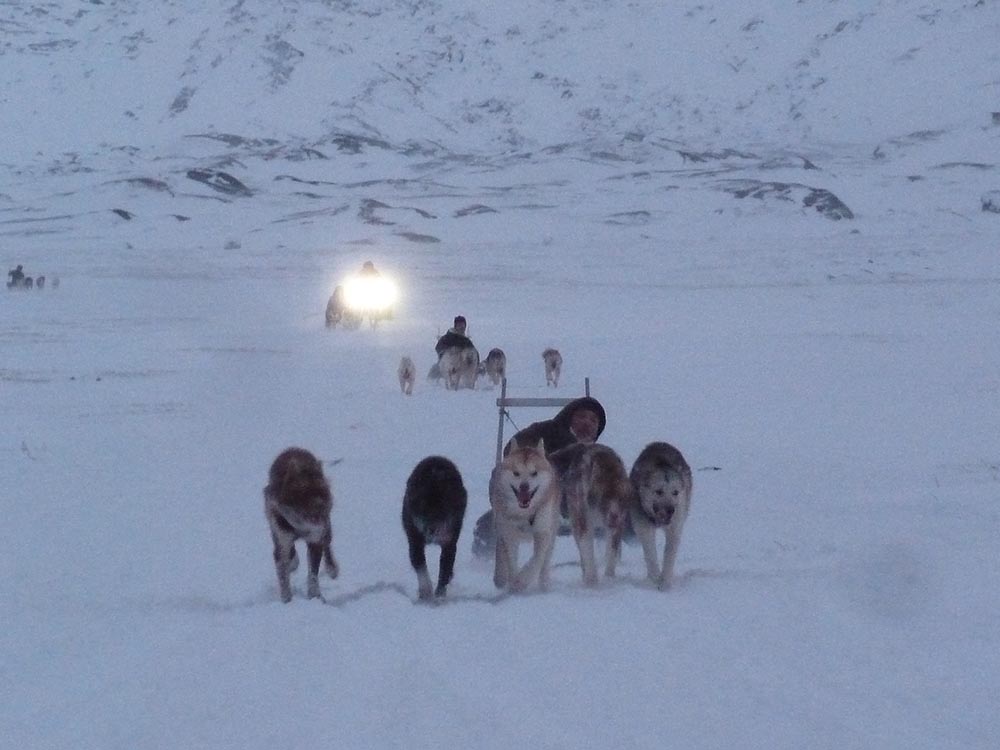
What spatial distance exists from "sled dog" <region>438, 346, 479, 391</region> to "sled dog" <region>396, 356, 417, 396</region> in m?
0.65

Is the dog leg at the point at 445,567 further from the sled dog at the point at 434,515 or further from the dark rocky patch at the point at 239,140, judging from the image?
the dark rocky patch at the point at 239,140

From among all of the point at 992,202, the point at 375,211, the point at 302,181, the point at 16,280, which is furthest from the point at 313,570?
the point at 302,181

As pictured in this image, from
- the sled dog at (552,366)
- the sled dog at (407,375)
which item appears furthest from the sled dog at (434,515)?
the sled dog at (552,366)

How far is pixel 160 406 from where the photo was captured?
35.6 ft

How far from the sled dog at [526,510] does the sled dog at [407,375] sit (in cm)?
721

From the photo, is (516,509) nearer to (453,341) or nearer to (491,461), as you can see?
(491,461)

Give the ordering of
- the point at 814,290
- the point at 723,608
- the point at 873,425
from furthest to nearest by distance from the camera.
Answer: the point at 814,290 < the point at 873,425 < the point at 723,608

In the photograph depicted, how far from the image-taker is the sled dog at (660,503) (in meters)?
4.68

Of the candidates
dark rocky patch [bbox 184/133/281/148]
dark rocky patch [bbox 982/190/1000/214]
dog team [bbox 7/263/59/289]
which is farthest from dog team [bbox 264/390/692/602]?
dark rocky patch [bbox 184/133/281/148]

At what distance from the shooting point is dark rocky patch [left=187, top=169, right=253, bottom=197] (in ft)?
188

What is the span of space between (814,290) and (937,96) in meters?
63.8

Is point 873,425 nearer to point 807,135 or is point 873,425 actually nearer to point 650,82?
point 807,135

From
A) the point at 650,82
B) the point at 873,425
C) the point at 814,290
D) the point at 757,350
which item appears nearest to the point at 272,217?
the point at 814,290

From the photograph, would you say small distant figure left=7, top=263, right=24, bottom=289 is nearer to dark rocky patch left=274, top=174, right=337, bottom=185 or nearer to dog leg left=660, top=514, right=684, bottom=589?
dog leg left=660, top=514, right=684, bottom=589
